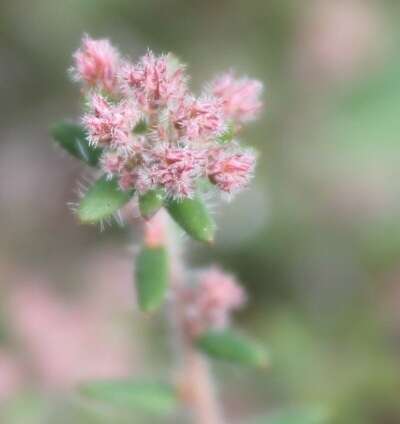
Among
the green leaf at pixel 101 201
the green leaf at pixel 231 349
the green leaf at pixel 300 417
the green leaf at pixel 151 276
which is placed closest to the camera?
the green leaf at pixel 101 201

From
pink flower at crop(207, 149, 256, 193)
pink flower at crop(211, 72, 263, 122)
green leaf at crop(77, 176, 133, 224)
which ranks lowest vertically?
green leaf at crop(77, 176, 133, 224)

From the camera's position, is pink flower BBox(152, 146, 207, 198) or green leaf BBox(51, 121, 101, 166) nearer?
pink flower BBox(152, 146, 207, 198)

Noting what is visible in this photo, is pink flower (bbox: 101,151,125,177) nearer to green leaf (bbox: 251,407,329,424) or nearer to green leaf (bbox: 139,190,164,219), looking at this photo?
green leaf (bbox: 139,190,164,219)

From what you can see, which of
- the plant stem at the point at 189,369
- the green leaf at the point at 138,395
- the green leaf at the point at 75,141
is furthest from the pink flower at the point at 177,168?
the green leaf at the point at 138,395

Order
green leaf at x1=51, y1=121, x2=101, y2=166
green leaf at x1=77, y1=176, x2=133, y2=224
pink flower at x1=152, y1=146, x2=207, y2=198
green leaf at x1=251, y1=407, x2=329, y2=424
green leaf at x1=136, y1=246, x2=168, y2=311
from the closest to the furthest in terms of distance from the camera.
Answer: pink flower at x1=152, y1=146, x2=207, y2=198, green leaf at x1=77, y1=176, x2=133, y2=224, green leaf at x1=51, y1=121, x2=101, y2=166, green leaf at x1=136, y1=246, x2=168, y2=311, green leaf at x1=251, y1=407, x2=329, y2=424

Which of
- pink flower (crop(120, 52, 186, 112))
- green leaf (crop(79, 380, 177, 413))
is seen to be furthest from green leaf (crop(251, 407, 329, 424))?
pink flower (crop(120, 52, 186, 112))

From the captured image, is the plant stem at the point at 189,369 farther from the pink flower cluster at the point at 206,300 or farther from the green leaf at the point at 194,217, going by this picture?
the green leaf at the point at 194,217

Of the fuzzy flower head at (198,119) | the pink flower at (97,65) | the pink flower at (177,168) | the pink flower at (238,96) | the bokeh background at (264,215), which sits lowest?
the pink flower at (177,168)

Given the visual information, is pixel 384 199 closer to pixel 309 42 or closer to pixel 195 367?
pixel 309 42
